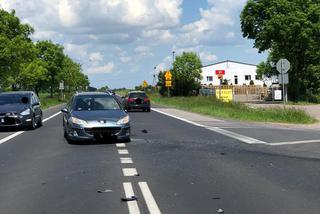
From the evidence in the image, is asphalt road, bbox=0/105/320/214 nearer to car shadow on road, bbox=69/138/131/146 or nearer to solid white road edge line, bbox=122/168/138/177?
solid white road edge line, bbox=122/168/138/177

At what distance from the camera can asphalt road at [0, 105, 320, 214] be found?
281 inches

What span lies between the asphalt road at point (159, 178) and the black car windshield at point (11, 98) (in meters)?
6.38

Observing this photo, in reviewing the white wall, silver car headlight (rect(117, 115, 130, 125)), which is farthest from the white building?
silver car headlight (rect(117, 115, 130, 125))

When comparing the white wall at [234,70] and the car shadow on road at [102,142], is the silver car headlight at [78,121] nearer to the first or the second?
the car shadow on road at [102,142]

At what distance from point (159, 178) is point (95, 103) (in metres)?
7.20

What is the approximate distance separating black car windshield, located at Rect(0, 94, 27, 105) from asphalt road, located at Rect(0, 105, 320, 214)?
6380 mm

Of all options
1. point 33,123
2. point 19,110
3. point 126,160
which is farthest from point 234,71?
point 126,160

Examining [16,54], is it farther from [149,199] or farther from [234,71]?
[234,71]

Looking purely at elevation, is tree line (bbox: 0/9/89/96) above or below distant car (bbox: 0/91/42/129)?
above

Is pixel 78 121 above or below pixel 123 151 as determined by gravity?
above

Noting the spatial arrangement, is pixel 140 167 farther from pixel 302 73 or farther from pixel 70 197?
pixel 302 73

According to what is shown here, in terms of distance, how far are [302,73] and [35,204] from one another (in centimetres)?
5166

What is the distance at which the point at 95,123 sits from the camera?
14.7 metres

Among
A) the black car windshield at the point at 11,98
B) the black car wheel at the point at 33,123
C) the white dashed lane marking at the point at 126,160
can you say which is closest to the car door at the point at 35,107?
the black car wheel at the point at 33,123
